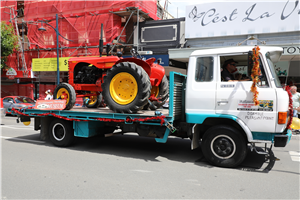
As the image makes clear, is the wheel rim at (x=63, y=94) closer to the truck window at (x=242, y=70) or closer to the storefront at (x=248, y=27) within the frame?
the truck window at (x=242, y=70)

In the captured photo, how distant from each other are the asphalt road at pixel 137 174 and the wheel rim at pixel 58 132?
34 centimetres

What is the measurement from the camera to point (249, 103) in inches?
182

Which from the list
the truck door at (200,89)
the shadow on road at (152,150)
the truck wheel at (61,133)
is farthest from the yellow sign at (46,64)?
the truck door at (200,89)

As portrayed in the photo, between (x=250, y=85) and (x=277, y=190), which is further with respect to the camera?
(x=250, y=85)

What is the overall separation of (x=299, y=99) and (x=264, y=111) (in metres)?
5.84

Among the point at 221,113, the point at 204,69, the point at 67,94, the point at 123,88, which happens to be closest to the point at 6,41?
the point at 67,94

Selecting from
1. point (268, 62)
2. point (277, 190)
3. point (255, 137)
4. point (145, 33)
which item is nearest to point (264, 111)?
point (255, 137)

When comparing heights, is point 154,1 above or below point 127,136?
above

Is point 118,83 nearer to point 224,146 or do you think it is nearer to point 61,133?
point 61,133

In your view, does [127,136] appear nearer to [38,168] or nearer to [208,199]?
[38,168]

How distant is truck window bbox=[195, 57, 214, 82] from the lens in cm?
503

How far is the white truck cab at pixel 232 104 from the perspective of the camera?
4.52m

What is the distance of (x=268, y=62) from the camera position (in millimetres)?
4676

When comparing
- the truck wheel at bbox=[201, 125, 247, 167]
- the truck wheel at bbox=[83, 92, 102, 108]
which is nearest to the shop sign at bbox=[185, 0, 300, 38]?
the truck wheel at bbox=[83, 92, 102, 108]
